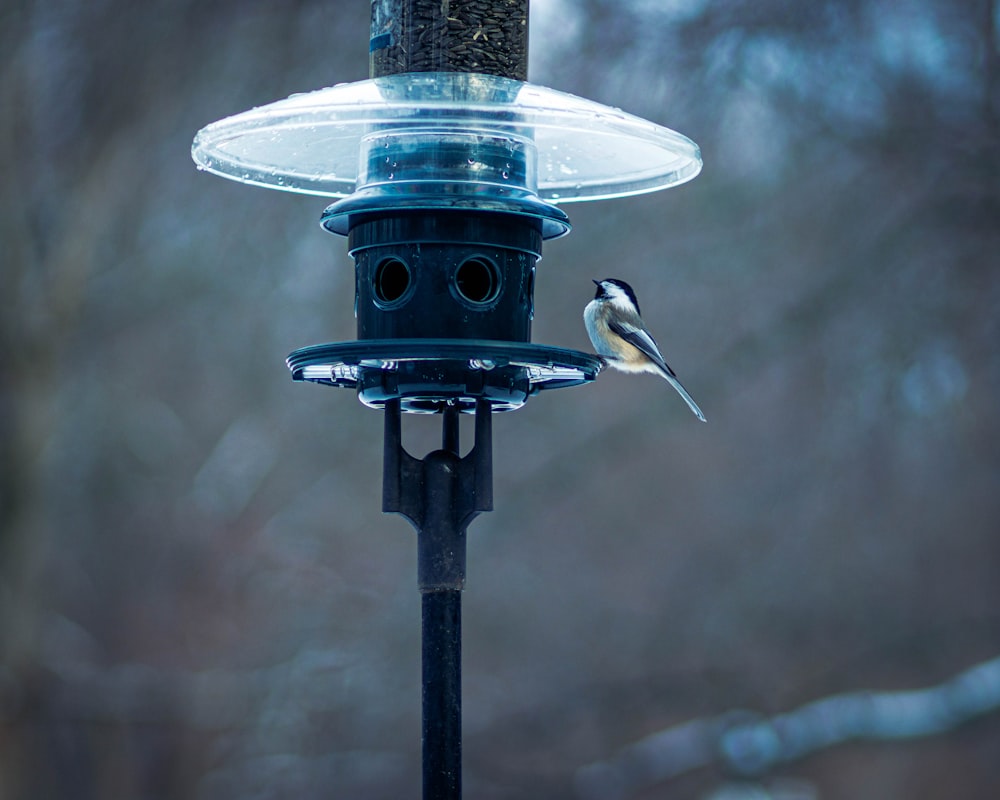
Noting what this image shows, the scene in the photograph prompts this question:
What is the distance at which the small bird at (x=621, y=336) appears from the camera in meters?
4.10

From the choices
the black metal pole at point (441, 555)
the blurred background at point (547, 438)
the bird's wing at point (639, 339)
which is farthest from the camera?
the blurred background at point (547, 438)

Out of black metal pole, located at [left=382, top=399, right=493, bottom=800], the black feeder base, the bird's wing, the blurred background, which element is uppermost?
the blurred background

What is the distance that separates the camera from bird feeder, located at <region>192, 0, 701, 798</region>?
2.40m

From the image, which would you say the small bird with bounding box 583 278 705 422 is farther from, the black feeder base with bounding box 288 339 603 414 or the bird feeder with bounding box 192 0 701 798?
the black feeder base with bounding box 288 339 603 414

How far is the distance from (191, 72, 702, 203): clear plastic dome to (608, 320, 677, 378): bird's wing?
96cm

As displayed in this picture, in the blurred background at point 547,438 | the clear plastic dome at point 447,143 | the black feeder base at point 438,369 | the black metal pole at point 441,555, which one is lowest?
the black metal pole at point 441,555

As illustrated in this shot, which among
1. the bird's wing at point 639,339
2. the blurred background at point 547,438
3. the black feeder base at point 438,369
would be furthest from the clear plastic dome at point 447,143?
the blurred background at point 547,438

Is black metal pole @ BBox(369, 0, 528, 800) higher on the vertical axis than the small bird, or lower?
lower

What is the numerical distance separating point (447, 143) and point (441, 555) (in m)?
0.85

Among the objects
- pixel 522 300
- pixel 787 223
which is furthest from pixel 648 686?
pixel 522 300

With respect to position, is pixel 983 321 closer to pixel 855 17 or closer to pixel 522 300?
pixel 855 17

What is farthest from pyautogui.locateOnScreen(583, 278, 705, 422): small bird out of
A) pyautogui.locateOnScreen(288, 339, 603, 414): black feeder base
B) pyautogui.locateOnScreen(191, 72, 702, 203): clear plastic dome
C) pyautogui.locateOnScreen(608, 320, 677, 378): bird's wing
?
pyautogui.locateOnScreen(288, 339, 603, 414): black feeder base

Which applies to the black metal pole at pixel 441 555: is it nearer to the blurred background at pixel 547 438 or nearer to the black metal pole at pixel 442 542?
the black metal pole at pixel 442 542

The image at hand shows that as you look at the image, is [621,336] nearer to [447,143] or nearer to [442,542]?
[447,143]
